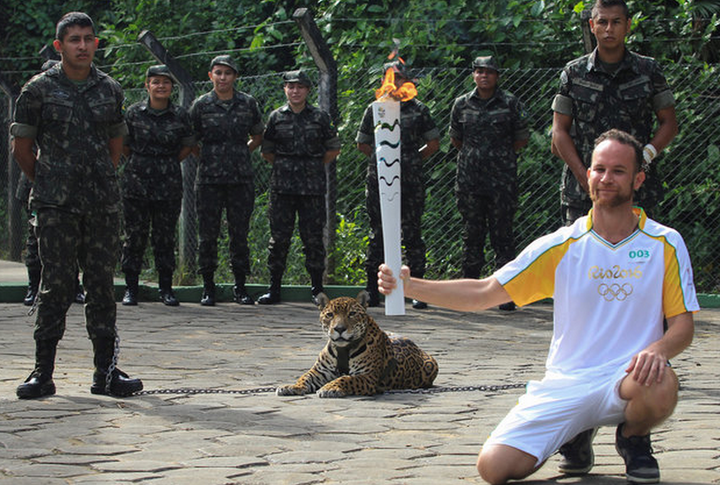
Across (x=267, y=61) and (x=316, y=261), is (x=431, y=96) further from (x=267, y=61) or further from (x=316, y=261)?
(x=267, y=61)

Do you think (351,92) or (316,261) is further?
(351,92)

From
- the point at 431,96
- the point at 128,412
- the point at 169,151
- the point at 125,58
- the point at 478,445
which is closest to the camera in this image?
the point at 478,445

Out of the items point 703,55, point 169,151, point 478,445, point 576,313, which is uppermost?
point 703,55

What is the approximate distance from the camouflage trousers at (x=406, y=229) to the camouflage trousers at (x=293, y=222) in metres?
0.50

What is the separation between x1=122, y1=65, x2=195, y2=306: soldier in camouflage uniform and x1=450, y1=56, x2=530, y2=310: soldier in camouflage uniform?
8.78ft

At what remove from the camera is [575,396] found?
475 centimetres

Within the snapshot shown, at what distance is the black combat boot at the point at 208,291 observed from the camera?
39.3 ft

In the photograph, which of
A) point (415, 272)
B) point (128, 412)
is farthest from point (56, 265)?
point (415, 272)

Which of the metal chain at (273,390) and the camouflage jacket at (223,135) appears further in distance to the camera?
the camouflage jacket at (223,135)

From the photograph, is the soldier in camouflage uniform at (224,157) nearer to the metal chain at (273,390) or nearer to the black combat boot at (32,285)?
the black combat boot at (32,285)

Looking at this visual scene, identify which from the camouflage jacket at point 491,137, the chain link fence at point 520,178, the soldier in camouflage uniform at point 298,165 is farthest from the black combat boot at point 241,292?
the camouflage jacket at point 491,137

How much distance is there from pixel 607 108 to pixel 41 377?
12.1 feet

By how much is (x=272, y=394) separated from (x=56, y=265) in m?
1.45

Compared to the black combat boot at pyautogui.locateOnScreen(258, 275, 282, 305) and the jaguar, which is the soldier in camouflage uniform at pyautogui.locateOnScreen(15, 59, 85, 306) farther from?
the jaguar
